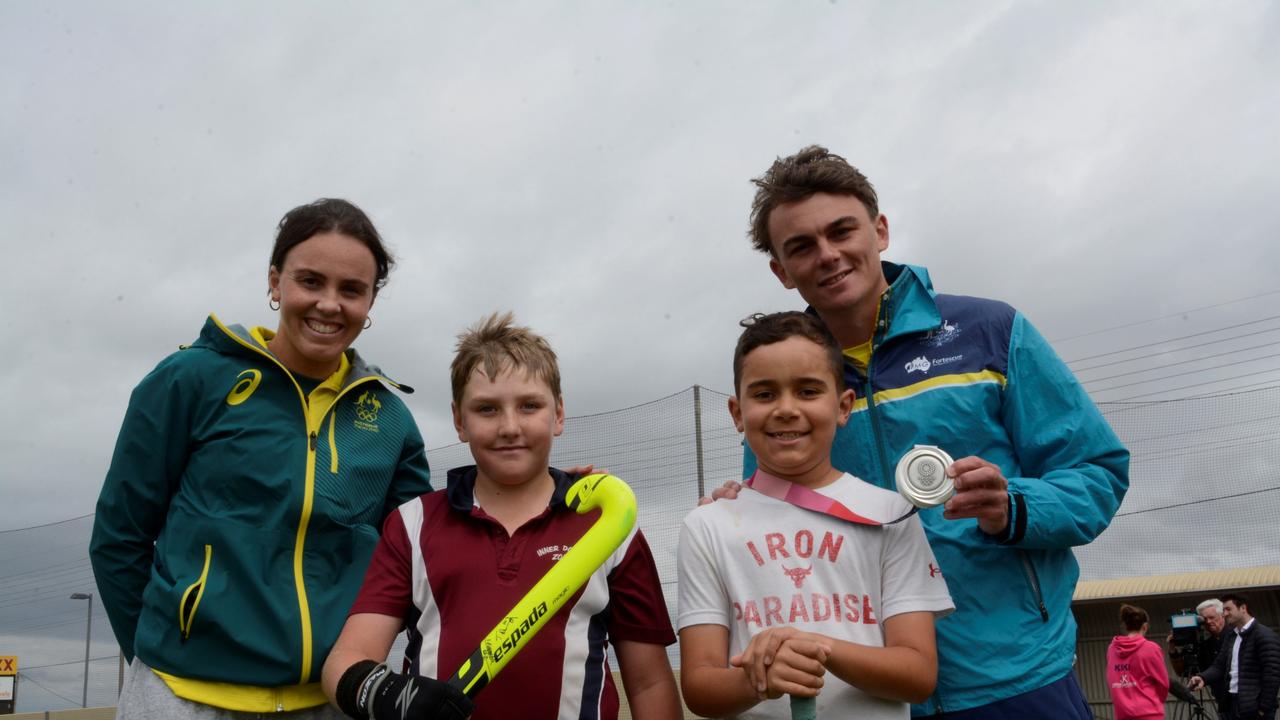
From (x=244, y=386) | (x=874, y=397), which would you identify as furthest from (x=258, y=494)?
(x=874, y=397)

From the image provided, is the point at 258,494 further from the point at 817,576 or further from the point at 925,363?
the point at 925,363

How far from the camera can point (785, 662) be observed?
6.23 feet

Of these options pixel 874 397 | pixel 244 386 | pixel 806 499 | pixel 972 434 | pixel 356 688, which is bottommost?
pixel 356 688

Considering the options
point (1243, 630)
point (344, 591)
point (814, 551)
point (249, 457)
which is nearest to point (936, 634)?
point (814, 551)

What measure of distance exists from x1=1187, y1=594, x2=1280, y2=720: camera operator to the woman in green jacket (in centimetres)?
1018

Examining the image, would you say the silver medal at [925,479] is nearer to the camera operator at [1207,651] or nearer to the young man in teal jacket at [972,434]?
the young man in teal jacket at [972,434]

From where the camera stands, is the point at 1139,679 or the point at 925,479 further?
the point at 1139,679

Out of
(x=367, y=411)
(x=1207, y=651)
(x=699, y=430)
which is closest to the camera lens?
(x=367, y=411)

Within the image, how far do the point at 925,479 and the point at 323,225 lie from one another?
6.24ft

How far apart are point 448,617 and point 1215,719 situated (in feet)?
62.6

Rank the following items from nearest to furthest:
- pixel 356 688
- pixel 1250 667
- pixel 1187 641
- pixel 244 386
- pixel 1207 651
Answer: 1. pixel 356 688
2. pixel 244 386
3. pixel 1250 667
4. pixel 1207 651
5. pixel 1187 641

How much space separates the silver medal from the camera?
2.14 metres

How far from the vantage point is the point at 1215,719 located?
17125 mm

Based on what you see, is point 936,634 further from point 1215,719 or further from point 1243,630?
point 1215,719
